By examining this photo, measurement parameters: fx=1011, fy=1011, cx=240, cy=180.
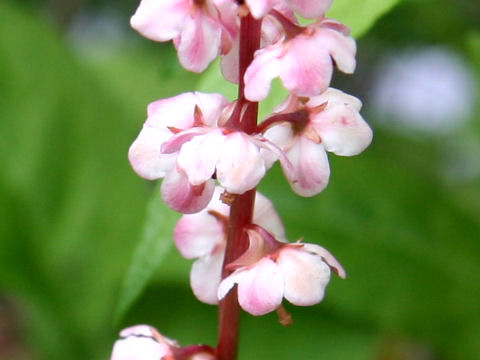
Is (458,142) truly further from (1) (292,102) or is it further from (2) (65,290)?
(1) (292,102)

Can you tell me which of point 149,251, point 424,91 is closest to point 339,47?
point 149,251

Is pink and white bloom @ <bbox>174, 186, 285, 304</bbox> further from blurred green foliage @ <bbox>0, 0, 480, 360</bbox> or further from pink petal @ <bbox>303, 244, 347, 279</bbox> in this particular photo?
blurred green foliage @ <bbox>0, 0, 480, 360</bbox>

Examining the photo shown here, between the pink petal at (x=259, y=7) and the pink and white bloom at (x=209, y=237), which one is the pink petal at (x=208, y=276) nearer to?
the pink and white bloom at (x=209, y=237)

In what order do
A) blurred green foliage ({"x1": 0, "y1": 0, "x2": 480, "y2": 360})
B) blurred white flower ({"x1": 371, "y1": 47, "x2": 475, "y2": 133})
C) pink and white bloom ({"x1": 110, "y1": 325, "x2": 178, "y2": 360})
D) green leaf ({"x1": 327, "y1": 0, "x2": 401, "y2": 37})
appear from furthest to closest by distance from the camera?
1. blurred white flower ({"x1": 371, "y1": 47, "x2": 475, "y2": 133})
2. blurred green foliage ({"x1": 0, "y1": 0, "x2": 480, "y2": 360})
3. green leaf ({"x1": 327, "y1": 0, "x2": 401, "y2": 37})
4. pink and white bloom ({"x1": 110, "y1": 325, "x2": 178, "y2": 360})

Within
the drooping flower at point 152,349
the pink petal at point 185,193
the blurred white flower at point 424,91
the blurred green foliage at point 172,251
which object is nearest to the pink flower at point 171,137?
the pink petal at point 185,193

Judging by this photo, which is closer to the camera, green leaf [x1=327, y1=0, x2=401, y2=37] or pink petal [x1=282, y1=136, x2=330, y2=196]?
pink petal [x1=282, y1=136, x2=330, y2=196]

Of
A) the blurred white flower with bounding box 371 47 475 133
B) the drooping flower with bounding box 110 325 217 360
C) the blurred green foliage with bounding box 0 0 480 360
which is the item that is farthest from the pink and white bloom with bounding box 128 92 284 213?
the blurred white flower with bounding box 371 47 475 133

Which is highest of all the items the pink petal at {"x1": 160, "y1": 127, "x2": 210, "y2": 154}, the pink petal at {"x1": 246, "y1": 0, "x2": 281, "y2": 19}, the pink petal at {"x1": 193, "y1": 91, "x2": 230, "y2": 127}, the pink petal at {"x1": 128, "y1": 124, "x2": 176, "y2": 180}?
the pink petal at {"x1": 246, "y1": 0, "x2": 281, "y2": 19}
